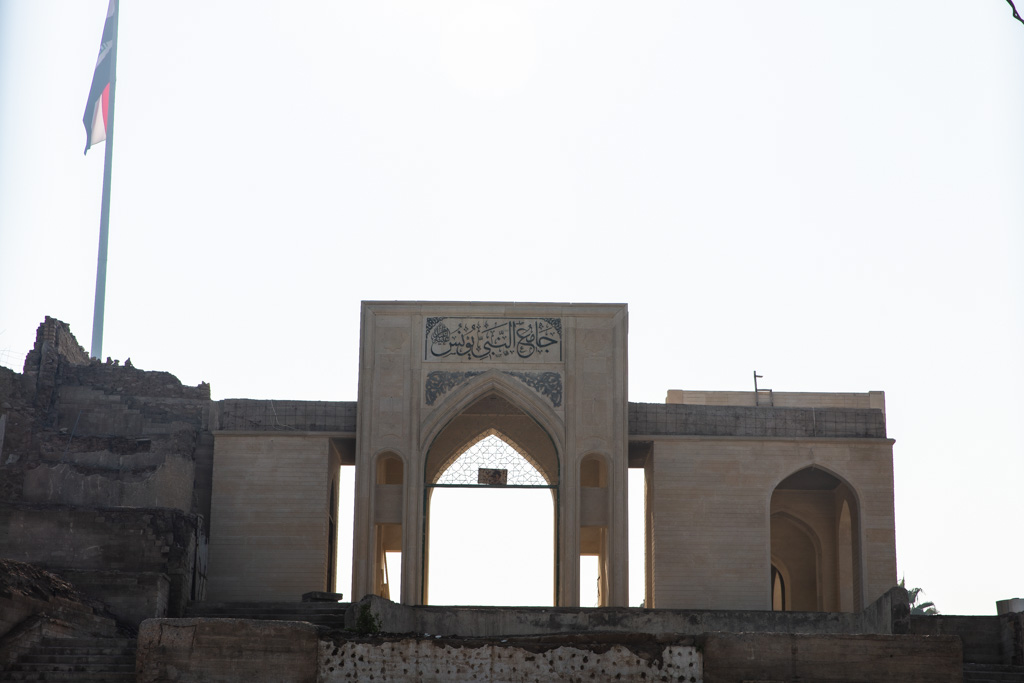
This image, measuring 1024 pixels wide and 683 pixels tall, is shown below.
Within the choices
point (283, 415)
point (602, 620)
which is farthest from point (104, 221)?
point (602, 620)

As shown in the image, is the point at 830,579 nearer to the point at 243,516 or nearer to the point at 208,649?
the point at 243,516

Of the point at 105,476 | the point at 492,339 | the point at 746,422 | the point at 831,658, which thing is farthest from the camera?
the point at 746,422

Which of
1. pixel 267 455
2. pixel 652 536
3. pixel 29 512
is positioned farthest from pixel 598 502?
pixel 29 512

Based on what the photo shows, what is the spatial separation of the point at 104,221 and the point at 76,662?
81.6 feet

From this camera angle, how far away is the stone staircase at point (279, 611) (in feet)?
50.8

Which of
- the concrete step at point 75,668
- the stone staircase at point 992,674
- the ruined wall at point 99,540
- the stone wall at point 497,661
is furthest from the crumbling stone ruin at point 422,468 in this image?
the stone wall at point 497,661

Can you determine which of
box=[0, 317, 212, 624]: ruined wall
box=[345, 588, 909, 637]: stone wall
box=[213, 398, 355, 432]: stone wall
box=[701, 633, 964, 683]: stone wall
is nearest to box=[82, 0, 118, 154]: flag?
Result: box=[0, 317, 212, 624]: ruined wall

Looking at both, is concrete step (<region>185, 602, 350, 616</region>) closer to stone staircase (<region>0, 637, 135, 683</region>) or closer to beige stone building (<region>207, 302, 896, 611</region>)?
beige stone building (<region>207, 302, 896, 611</region>)

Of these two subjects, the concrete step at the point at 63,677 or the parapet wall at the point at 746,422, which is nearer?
the concrete step at the point at 63,677

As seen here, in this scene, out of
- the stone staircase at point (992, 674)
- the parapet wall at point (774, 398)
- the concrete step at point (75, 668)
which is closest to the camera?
the concrete step at point (75, 668)

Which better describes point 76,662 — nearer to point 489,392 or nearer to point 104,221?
point 489,392

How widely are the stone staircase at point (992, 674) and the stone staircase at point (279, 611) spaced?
680cm

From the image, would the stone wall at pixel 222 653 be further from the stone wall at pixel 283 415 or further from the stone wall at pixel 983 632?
the stone wall at pixel 283 415

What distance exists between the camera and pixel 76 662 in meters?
11.9
